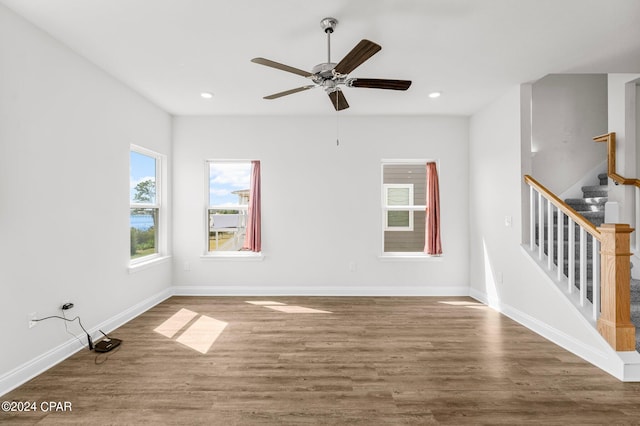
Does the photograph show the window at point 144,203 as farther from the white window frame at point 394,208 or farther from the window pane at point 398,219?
the window pane at point 398,219

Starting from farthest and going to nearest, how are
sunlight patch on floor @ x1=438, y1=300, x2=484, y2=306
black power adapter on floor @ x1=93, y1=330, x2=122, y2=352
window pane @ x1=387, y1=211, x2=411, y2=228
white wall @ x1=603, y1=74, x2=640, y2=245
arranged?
window pane @ x1=387, y1=211, x2=411, y2=228 → sunlight patch on floor @ x1=438, y1=300, x2=484, y2=306 → white wall @ x1=603, y1=74, x2=640, y2=245 → black power adapter on floor @ x1=93, y1=330, x2=122, y2=352

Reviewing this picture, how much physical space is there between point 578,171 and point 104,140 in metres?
6.12

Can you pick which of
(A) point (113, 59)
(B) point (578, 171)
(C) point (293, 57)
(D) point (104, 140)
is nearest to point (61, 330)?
(D) point (104, 140)

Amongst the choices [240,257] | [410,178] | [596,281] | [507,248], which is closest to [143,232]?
[240,257]

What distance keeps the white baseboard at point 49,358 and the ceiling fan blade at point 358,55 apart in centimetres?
323

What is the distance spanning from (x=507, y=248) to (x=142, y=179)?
4.82 meters

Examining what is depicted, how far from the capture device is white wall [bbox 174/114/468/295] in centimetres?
478

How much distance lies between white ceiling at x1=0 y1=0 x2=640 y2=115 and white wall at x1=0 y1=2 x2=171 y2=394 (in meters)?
0.31

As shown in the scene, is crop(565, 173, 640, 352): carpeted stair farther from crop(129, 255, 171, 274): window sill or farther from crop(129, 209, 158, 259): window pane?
crop(129, 209, 158, 259): window pane

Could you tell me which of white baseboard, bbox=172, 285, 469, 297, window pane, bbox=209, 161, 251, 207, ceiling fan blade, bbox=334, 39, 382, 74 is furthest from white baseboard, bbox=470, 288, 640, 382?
window pane, bbox=209, 161, 251, 207

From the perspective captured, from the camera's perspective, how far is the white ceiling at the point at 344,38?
2250 millimetres

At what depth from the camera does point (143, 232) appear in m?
4.22

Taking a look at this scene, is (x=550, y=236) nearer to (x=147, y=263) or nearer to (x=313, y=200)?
(x=313, y=200)

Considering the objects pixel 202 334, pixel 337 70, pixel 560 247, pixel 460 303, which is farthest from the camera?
pixel 460 303
